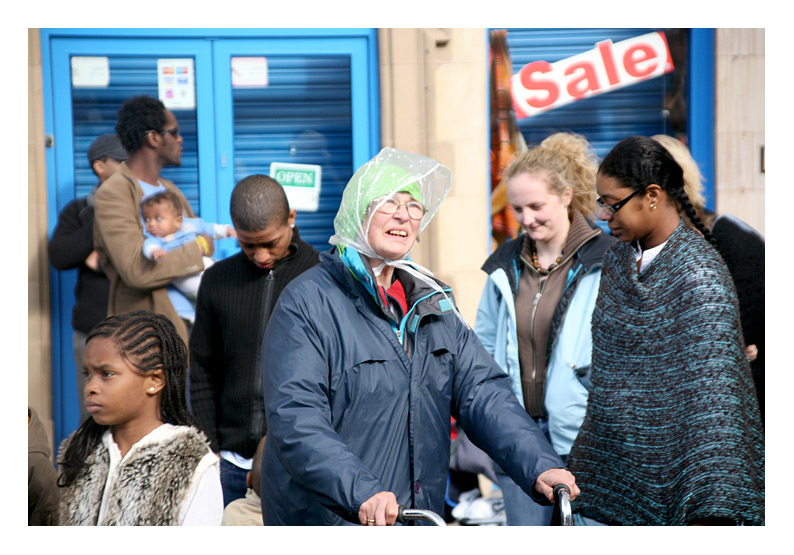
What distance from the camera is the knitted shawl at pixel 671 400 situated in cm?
297

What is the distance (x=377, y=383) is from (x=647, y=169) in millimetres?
1410

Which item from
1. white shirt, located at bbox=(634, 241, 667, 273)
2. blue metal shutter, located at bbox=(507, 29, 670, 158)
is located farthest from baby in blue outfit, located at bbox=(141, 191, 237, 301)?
white shirt, located at bbox=(634, 241, 667, 273)

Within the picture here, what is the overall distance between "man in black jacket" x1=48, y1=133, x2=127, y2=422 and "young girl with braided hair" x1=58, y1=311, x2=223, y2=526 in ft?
5.75

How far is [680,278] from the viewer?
3.07 m

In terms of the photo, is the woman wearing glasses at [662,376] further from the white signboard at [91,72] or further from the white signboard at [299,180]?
the white signboard at [91,72]

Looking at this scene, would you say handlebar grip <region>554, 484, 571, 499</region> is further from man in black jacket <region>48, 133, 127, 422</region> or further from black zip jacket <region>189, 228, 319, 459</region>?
man in black jacket <region>48, 133, 127, 422</region>

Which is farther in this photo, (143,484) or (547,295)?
(547,295)

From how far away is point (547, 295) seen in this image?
3.96m

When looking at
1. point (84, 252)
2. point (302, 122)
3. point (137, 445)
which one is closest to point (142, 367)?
point (137, 445)

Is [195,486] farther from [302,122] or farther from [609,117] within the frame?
[609,117]

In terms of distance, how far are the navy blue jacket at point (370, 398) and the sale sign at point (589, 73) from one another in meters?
3.14

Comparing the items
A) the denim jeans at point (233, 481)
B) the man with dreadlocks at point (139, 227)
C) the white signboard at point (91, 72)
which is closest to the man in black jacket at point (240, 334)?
the denim jeans at point (233, 481)

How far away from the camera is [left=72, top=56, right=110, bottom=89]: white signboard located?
17.6 ft
